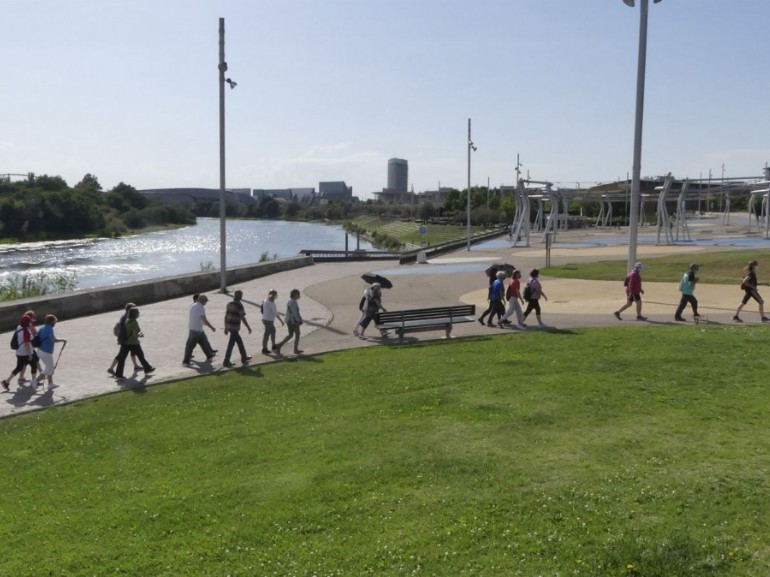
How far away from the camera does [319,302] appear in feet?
72.1

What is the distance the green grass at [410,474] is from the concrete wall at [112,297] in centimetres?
793

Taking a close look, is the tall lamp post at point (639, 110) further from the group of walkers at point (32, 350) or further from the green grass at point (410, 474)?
the group of walkers at point (32, 350)

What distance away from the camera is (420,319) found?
15.5 m

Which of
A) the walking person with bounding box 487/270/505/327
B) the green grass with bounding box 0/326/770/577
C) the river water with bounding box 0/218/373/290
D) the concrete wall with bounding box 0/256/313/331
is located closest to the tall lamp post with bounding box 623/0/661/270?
the walking person with bounding box 487/270/505/327

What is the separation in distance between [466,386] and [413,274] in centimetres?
1962

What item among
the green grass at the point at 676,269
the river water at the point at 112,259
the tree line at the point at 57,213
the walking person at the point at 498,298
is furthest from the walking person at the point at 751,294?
the tree line at the point at 57,213

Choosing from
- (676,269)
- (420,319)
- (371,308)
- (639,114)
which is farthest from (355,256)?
(420,319)

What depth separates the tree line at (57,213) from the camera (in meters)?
87.9

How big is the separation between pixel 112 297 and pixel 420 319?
32.4ft

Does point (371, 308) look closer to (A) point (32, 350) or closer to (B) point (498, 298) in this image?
(B) point (498, 298)

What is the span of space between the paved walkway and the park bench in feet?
0.92

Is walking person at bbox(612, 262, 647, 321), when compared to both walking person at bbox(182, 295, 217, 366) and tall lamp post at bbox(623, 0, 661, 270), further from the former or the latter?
walking person at bbox(182, 295, 217, 366)

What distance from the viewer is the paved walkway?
499 inches

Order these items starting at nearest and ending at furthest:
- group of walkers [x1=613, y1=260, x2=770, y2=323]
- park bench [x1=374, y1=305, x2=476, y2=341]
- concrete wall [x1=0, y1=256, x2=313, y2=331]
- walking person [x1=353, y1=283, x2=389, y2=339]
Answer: park bench [x1=374, y1=305, x2=476, y2=341]
walking person [x1=353, y1=283, x2=389, y2=339]
group of walkers [x1=613, y1=260, x2=770, y2=323]
concrete wall [x1=0, y1=256, x2=313, y2=331]
